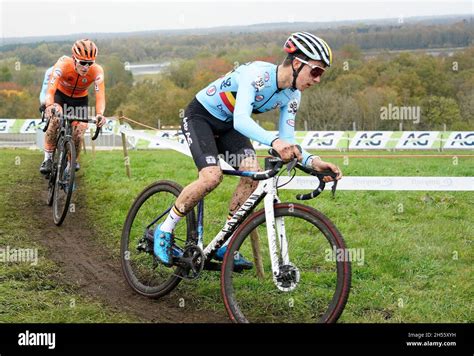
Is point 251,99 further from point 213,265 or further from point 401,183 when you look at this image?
point 401,183

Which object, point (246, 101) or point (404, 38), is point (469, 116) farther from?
point (246, 101)

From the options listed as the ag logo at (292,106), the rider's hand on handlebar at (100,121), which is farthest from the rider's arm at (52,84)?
the ag logo at (292,106)

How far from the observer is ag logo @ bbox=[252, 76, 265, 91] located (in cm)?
504

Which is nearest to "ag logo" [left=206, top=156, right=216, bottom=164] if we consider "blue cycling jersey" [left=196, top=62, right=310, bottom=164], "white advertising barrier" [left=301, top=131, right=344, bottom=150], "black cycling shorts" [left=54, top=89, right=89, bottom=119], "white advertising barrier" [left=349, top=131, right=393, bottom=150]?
"blue cycling jersey" [left=196, top=62, right=310, bottom=164]

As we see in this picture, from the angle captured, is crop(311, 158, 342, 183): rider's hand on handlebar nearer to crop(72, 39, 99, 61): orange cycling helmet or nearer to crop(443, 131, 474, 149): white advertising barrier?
crop(72, 39, 99, 61): orange cycling helmet

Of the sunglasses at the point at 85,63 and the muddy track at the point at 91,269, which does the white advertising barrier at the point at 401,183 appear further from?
the sunglasses at the point at 85,63

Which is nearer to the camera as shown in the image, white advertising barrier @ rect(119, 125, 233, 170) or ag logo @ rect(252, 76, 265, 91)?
ag logo @ rect(252, 76, 265, 91)

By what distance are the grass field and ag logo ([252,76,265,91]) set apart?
2.09 meters

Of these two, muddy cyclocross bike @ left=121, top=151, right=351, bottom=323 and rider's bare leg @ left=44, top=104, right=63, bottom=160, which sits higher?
rider's bare leg @ left=44, top=104, right=63, bottom=160

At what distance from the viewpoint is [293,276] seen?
16.0ft

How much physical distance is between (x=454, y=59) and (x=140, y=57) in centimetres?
3980

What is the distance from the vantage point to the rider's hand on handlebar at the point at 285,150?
4.69 metres
